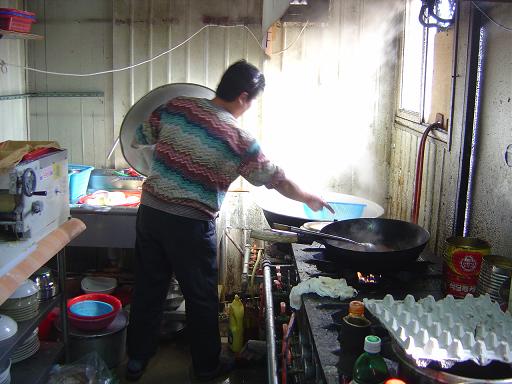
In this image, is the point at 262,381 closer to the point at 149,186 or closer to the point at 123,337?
the point at 123,337

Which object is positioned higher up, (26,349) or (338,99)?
(338,99)

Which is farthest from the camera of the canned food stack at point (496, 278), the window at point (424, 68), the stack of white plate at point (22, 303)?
the window at point (424, 68)

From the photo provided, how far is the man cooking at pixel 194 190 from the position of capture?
9.80 feet

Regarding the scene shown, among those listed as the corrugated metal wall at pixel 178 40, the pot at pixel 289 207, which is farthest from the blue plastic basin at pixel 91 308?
the corrugated metal wall at pixel 178 40

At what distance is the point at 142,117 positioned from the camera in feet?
11.8

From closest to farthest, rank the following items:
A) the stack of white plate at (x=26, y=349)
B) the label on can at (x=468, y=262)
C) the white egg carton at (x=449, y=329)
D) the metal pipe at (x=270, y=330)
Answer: the white egg carton at (x=449, y=329) → the metal pipe at (x=270, y=330) → the label on can at (x=468, y=262) → the stack of white plate at (x=26, y=349)

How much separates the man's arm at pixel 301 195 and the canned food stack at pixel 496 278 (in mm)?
1006

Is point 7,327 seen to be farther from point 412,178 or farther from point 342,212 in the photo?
point 412,178

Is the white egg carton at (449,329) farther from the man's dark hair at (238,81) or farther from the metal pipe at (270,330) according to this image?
the man's dark hair at (238,81)

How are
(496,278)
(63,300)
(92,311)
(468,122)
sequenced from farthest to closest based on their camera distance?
1. (92,311)
2. (63,300)
3. (468,122)
4. (496,278)

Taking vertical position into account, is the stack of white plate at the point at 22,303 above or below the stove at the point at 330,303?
below

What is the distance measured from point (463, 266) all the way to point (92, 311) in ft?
8.56

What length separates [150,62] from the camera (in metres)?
4.86

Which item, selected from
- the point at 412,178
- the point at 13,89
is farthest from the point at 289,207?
the point at 13,89
